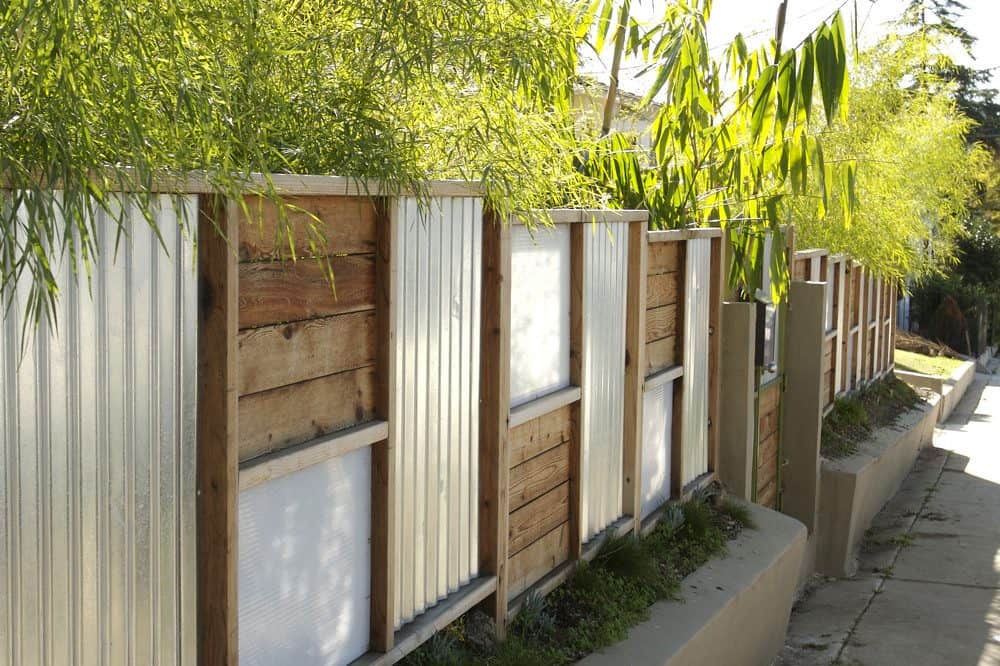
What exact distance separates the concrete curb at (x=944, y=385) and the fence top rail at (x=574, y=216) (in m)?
11.4

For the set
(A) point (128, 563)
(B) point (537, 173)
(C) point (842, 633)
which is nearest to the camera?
(A) point (128, 563)

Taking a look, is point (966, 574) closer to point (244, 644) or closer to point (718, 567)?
point (718, 567)

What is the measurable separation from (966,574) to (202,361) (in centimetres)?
740

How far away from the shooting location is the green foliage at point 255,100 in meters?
2.19

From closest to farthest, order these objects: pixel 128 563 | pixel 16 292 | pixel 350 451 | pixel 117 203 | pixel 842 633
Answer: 1. pixel 16 292
2. pixel 117 203
3. pixel 128 563
4. pixel 350 451
5. pixel 842 633

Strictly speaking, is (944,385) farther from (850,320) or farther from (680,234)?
(680,234)

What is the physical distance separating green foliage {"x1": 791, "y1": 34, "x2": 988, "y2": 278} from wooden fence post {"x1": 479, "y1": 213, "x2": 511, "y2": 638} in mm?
6283

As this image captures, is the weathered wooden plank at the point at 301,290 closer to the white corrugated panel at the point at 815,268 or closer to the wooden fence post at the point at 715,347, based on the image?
the wooden fence post at the point at 715,347

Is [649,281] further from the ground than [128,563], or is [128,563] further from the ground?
[649,281]

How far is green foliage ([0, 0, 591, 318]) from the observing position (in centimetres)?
219

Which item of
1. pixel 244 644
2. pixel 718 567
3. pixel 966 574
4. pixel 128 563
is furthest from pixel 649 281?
pixel 966 574

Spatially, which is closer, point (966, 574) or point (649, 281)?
point (649, 281)

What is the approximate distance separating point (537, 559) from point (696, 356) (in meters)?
2.21

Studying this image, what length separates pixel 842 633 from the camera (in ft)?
24.2
